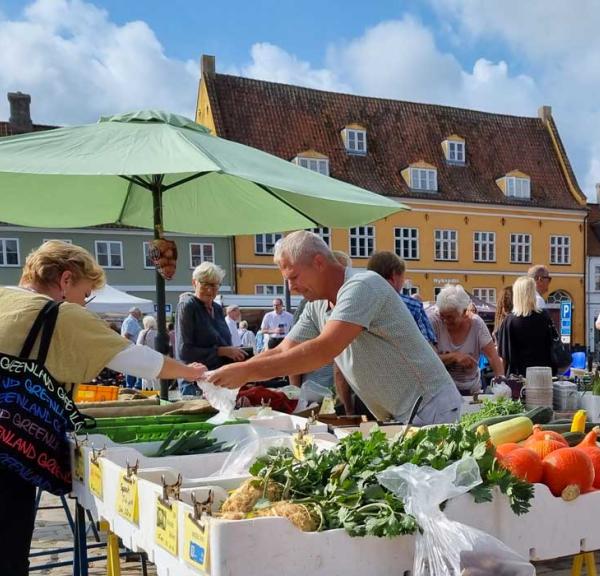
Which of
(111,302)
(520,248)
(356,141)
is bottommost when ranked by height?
(111,302)

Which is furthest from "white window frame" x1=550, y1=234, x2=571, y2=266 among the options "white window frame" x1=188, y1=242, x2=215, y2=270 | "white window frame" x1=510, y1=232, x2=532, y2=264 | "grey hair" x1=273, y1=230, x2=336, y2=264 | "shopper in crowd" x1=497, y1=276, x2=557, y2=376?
"grey hair" x1=273, y1=230, x2=336, y2=264

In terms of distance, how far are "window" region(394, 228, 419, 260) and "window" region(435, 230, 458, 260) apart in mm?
953

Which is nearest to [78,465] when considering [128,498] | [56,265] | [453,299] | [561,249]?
[128,498]

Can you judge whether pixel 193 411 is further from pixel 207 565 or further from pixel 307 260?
pixel 207 565

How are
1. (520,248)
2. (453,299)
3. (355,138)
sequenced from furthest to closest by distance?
1. (520,248)
2. (355,138)
3. (453,299)

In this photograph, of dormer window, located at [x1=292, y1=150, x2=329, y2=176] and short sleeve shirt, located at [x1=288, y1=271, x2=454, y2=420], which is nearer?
short sleeve shirt, located at [x1=288, y1=271, x2=454, y2=420]

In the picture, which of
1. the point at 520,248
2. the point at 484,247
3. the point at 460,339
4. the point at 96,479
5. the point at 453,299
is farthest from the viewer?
the point at 520,248

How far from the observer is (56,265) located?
2443 mm

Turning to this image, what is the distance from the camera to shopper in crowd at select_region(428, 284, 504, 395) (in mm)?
4457

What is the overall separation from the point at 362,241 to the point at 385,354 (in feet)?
81.1

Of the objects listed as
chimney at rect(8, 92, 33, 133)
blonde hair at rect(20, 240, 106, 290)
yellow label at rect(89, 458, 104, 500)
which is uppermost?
chimney at rect(8, 92, 33, 133)

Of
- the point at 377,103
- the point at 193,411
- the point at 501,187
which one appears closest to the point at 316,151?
the point at 377,103

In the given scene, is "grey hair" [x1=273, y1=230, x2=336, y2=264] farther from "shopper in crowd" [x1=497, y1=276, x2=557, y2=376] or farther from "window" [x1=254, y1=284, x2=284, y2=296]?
"window" [x1=254, y1=284, x2=284, y2=296]

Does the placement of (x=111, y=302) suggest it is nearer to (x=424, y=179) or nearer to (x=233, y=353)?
(x=233, y=353)
